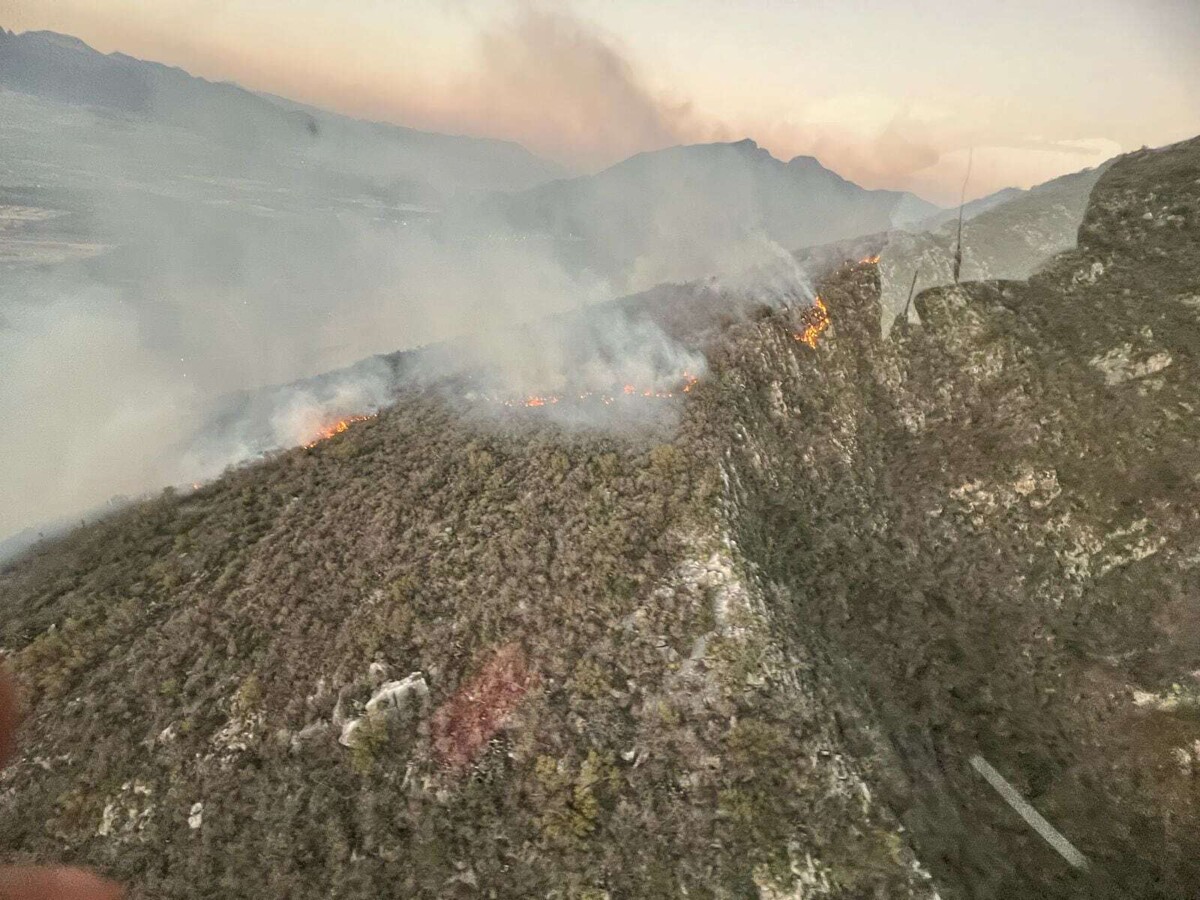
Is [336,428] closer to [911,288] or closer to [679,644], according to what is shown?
[679,644]

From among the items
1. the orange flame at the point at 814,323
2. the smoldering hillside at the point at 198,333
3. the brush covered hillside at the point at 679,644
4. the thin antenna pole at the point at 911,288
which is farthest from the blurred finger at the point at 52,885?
the thin antenna pole at the point at 911,288

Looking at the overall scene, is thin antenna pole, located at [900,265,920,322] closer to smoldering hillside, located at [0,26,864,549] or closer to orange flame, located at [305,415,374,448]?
smoldering hillside, located at [0,26,864,549]

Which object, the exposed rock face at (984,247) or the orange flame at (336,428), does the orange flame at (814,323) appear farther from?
the orange flame at (336,428)

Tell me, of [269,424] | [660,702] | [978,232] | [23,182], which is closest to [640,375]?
[660,702]

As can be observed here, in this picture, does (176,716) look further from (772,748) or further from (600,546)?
(772,748)

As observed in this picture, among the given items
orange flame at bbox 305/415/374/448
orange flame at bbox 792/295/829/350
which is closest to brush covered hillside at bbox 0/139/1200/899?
orange flame at bbox 305/415/374/448
